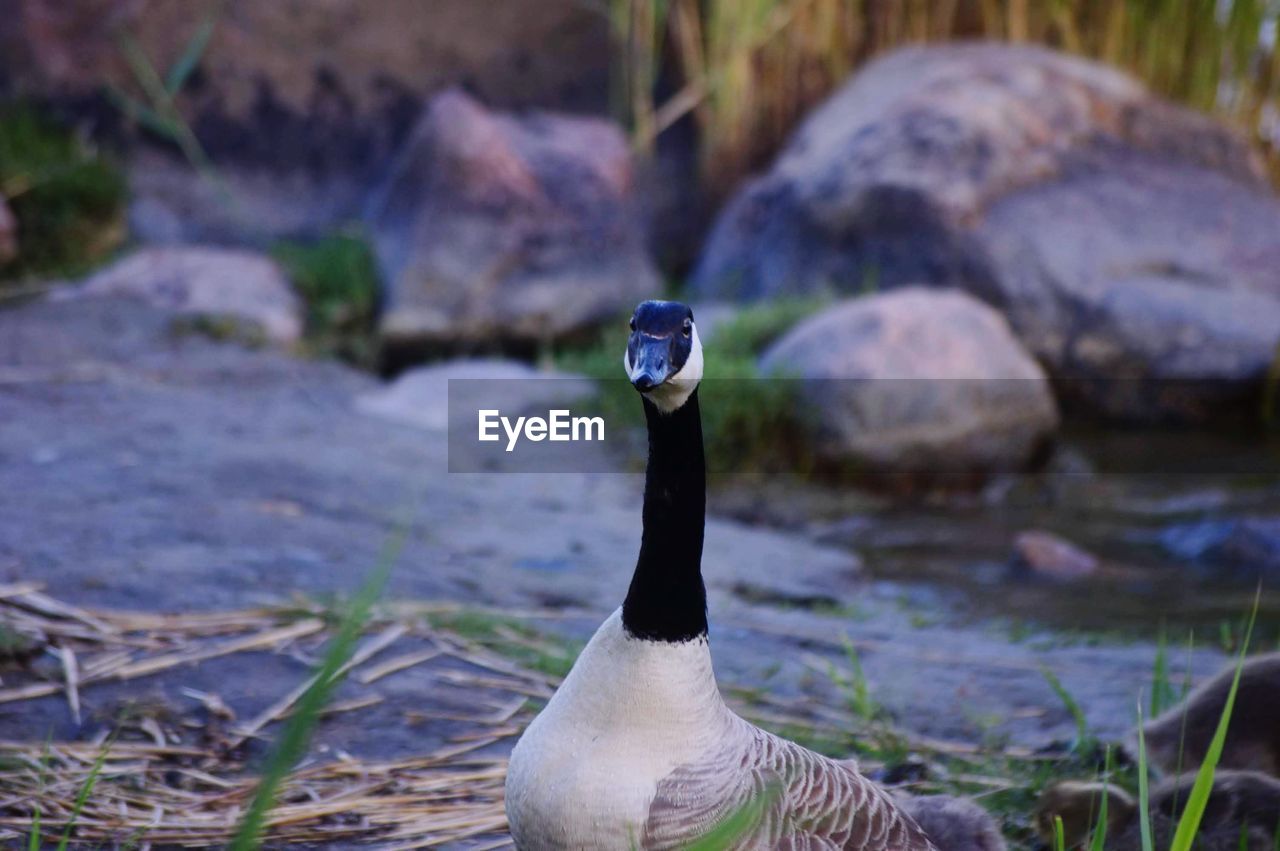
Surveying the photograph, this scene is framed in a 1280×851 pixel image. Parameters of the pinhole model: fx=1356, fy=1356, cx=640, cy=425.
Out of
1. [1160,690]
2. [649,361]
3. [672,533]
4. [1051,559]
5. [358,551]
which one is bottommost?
[1051,559]

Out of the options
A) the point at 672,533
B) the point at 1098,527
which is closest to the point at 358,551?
the point at 672,533

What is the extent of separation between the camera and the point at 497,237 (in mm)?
9414

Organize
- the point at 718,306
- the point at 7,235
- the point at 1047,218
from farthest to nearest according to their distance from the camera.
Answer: the point at 718,306 < the point at 1047,218 < the point at 7,235

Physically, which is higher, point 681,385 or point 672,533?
point 681,385

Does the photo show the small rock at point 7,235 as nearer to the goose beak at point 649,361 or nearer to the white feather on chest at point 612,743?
the white feather on chest at point 612,743

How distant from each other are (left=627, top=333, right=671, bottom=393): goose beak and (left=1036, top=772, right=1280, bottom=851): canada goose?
4.09 ft

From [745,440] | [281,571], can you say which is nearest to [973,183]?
[745,440]

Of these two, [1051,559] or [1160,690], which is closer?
[1160,690]

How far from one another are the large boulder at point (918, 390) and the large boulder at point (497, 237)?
7.77 feet

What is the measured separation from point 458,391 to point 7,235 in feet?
10.3

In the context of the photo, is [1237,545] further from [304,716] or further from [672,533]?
[304,716]

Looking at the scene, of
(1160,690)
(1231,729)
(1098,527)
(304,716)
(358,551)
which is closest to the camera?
(304,716)

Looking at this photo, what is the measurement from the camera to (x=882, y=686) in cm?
395

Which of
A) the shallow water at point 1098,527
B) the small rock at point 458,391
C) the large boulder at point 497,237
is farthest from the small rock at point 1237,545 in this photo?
the large boulder at point 497,237
